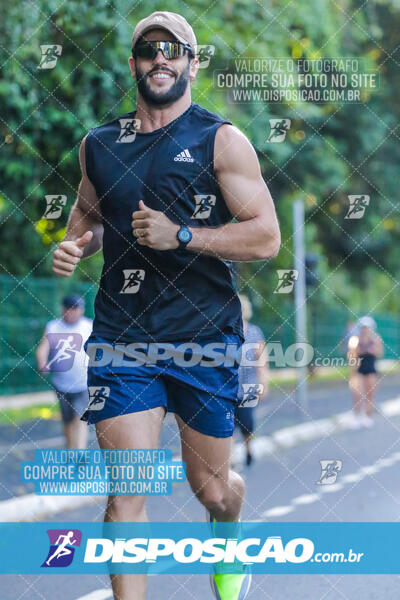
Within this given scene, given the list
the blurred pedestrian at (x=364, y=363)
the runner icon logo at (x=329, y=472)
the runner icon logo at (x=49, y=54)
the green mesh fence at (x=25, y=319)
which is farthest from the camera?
the green mesh fence at (x=25, y=319)

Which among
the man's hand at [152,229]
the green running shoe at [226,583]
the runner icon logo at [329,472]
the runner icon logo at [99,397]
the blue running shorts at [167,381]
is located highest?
the man's hand at [152,229]

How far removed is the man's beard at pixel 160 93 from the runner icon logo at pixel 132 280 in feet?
2.06

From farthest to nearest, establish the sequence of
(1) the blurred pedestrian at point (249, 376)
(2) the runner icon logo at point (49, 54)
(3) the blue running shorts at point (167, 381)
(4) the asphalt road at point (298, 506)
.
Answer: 1. (1) the blurred pedestrian at point (249, 376)
2. (2) the runner icon logo at point (49, 54)
3. (4) the asphalt road at point (298, 506)
4. (3) the blue running shorts at point (167, 381)

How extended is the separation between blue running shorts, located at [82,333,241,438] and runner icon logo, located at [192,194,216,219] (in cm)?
45

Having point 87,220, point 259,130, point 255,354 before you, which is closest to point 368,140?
point 259,130

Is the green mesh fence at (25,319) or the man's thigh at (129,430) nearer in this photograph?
the man's thigh at (129,430)

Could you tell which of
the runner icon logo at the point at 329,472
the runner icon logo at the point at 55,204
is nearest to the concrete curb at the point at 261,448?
Answer: the runner icon logo at the point at 55,204

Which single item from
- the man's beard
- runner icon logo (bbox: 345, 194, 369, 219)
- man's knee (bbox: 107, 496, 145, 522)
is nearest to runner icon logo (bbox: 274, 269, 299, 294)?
runner icon logo (bbox: 345, 194, 369, 219)

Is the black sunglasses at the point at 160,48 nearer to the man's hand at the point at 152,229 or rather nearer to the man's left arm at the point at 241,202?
the man's left arm at the point at 241,202

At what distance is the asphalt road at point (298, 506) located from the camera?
5.56 metres

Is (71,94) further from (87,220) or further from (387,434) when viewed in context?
(87,220)

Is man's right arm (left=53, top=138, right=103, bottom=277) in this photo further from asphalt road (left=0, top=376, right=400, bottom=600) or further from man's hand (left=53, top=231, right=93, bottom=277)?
asphalt road (left=0, top=376, right=400, bottom=600)

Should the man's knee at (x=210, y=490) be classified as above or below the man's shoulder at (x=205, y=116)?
below

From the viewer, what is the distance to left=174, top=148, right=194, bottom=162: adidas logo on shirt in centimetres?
416
